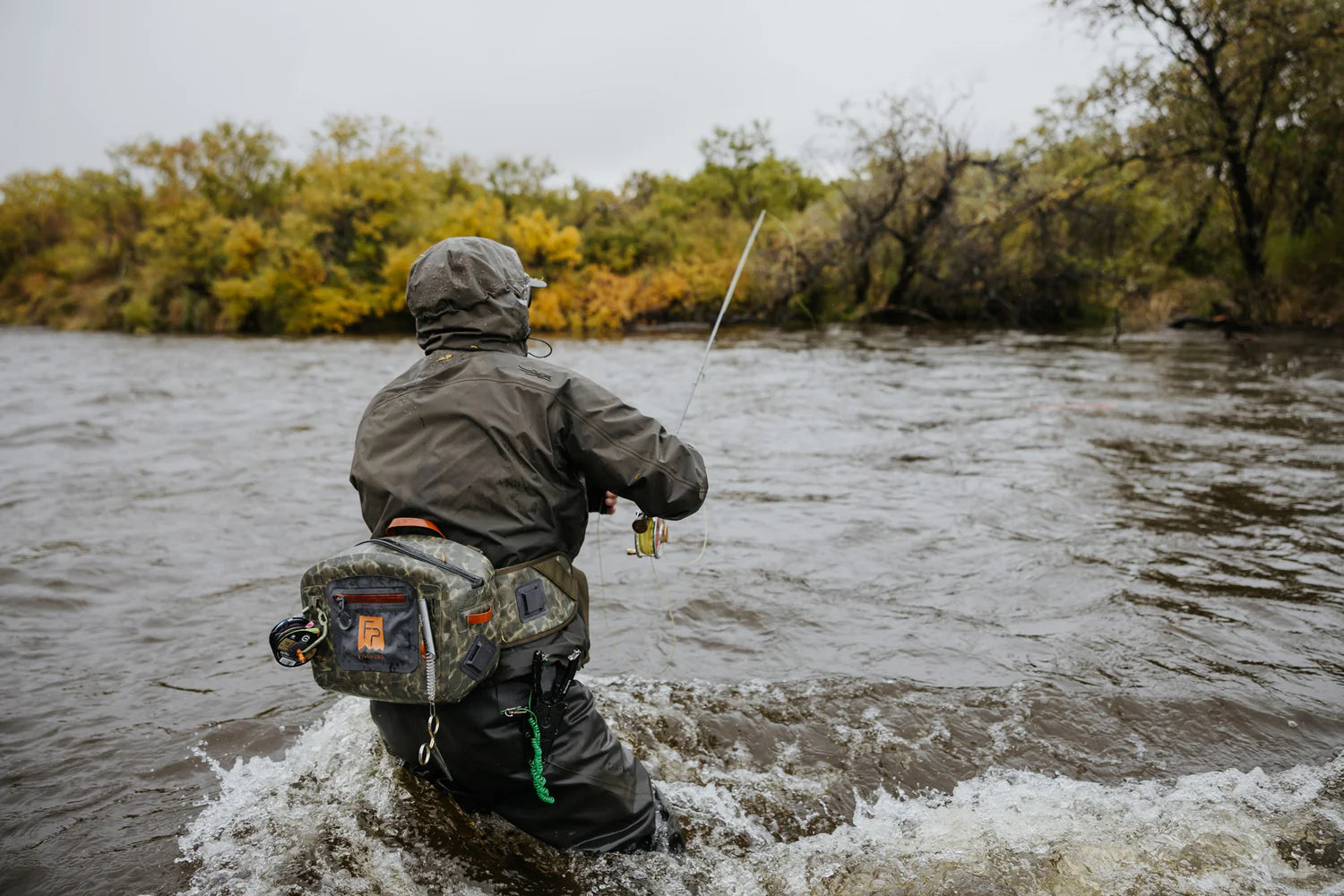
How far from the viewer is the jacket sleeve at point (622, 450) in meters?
2.65

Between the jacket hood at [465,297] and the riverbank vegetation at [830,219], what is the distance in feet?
52.3

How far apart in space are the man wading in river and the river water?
31 centimetres

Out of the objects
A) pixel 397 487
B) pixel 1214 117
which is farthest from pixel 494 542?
pixel 1214 117

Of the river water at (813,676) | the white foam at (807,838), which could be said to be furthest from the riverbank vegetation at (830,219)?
the white foam at (807,838)

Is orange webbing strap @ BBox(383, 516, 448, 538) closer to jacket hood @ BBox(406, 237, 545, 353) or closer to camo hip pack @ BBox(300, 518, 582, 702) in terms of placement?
camo hip pack @ BBox(300, 518, 582, 702)

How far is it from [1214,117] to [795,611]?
2044 cm

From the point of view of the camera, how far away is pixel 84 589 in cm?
575

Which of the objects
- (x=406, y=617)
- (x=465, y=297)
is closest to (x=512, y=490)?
(x=406, y=617)

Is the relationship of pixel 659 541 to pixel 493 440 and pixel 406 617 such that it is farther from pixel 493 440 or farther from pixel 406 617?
pixel 406 617

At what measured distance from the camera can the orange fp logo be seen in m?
2.43

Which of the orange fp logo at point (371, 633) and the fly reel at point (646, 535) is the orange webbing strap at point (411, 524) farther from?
the fly reel at point (646, 535)

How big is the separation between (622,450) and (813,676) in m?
2.35

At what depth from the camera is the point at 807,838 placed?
124 inches

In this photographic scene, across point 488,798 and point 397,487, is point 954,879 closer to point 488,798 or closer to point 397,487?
point 488,798
